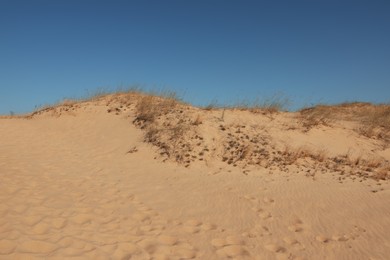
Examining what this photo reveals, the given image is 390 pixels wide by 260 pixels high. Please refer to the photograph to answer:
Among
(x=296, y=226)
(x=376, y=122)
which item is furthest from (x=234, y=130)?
(x=376, y=122)

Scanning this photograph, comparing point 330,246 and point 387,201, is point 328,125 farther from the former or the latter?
point 330,246

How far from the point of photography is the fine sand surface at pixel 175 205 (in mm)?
4891

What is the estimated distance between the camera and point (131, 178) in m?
8.05

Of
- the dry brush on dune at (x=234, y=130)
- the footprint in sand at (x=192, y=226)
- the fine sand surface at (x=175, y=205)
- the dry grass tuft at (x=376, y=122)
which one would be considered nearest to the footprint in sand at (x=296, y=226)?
the fine sand surface at (x=175, y=205)

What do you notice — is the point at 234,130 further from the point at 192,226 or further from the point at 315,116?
the point at 192,226

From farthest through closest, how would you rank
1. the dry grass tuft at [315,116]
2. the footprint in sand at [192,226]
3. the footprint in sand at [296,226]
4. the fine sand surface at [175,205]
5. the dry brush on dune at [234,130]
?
the dry grass tuft at [315,116] → the dry brush on dune at [234,130] → the footprint in sand at [296,226] → the footprint in sand at [192,226] → the fine sand surface at [175,205]

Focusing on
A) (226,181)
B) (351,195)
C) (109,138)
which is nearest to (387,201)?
(351,195)

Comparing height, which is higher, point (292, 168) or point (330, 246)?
point (292, 168)

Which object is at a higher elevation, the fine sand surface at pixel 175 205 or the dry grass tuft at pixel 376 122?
the dry grass tuft at pixel 376 122

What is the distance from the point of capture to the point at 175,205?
6582 mm

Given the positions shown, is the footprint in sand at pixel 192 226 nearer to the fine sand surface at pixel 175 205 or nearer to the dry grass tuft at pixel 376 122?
the fine sand surface at pixel 175 205

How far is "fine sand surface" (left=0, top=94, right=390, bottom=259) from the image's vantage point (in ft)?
16.0

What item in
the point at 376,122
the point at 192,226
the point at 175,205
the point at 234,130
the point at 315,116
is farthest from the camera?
the point at 376,122

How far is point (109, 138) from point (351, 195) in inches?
287
